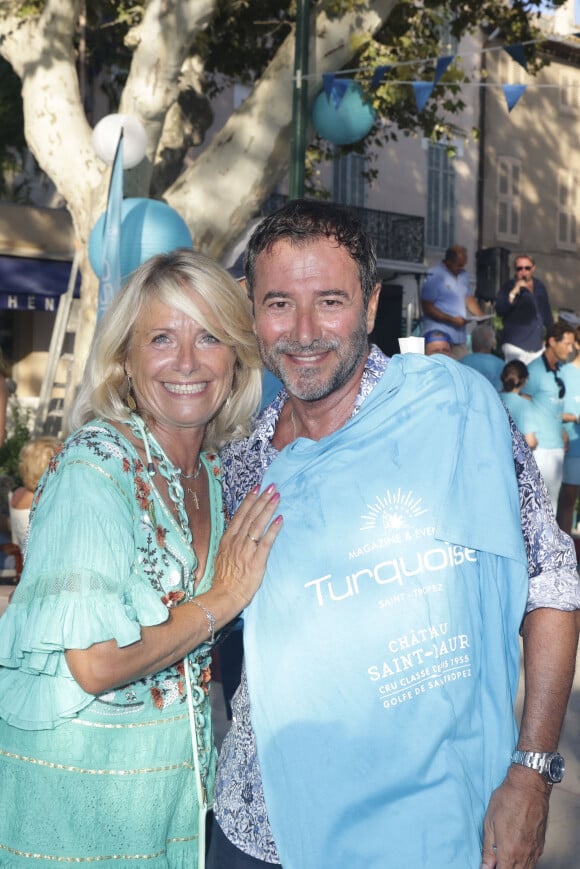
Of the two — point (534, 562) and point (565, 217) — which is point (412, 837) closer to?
point (534, 562)

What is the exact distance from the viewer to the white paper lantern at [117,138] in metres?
8.52

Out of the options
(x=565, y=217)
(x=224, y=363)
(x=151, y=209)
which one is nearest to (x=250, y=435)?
(x=224, y=363)

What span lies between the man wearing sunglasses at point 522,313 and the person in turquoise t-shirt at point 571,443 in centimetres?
48

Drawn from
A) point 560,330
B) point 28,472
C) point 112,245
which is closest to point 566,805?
point 28,472

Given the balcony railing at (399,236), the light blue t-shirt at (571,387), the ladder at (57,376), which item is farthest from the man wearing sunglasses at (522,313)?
the balcony railing at (399,236)

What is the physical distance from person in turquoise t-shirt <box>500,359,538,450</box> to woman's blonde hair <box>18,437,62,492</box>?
4.00 metres

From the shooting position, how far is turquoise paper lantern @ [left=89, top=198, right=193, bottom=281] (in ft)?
25.9

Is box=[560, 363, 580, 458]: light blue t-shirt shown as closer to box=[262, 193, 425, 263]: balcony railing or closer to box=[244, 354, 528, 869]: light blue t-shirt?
box=[244, 354, 528, 869]: light blue t-shirt

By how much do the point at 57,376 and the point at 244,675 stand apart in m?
10.4

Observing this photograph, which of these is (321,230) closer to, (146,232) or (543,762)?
(543,762)

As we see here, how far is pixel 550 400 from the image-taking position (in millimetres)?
9352

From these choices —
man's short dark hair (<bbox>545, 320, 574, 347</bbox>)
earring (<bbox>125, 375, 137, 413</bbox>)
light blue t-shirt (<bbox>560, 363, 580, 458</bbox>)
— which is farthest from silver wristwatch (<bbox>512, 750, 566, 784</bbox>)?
light blue t-shirt (<bbox>560, 363, 580, 458</bbox>)

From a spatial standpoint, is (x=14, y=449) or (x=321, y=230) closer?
(x=321, y=230)

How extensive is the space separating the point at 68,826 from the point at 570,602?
104 cm
